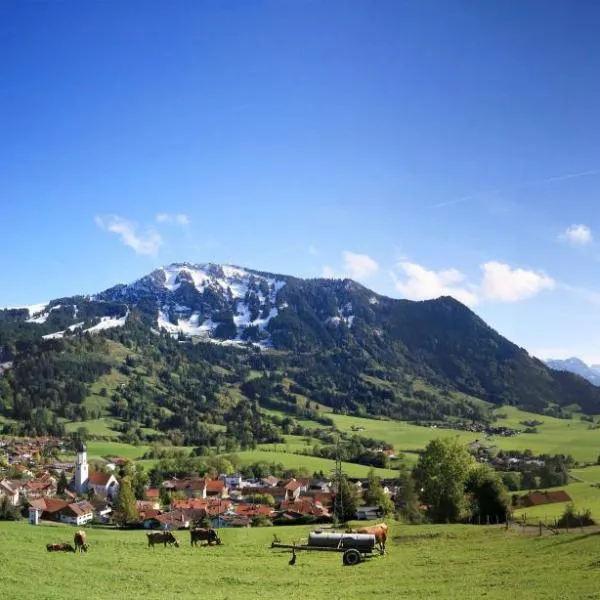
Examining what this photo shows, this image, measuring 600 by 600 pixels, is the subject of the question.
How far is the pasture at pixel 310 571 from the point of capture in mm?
27984

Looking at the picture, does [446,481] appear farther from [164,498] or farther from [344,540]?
[164,498]

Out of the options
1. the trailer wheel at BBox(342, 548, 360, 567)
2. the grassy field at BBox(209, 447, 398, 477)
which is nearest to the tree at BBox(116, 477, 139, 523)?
the trailer wheel at BBox(342, 548, 360, 567)

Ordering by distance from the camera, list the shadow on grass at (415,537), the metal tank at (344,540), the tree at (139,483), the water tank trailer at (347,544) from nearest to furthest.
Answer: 1. the water tank trailer at (347,544)
2. the metal tank at (344,540)
3. the shadow on grass at (415,537)
4. the tree at (139,483)

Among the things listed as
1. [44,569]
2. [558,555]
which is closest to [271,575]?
[44,569]

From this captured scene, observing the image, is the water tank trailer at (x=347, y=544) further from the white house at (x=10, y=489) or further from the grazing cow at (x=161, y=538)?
the white house at (x=10, y=489)

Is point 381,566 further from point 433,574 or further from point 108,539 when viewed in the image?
point 108,539

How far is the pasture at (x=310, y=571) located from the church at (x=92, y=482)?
309 ft

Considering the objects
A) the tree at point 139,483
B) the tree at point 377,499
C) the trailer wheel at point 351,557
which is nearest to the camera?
the trailer wheel at point 351,557

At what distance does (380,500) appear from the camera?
10538 cm

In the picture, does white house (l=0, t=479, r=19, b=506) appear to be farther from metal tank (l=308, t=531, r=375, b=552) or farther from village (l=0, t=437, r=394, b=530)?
metal tank (l=308, t=531, r=375, b=552)

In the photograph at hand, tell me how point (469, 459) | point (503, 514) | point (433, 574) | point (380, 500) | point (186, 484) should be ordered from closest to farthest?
point (433, 574), point (503, 514), point (469, 459), point (380, 500), point (186, 484)

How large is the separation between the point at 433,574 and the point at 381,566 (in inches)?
170

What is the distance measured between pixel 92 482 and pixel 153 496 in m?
20.8

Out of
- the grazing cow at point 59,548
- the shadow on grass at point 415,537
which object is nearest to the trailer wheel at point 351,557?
the shadow on grass at point 415,537
